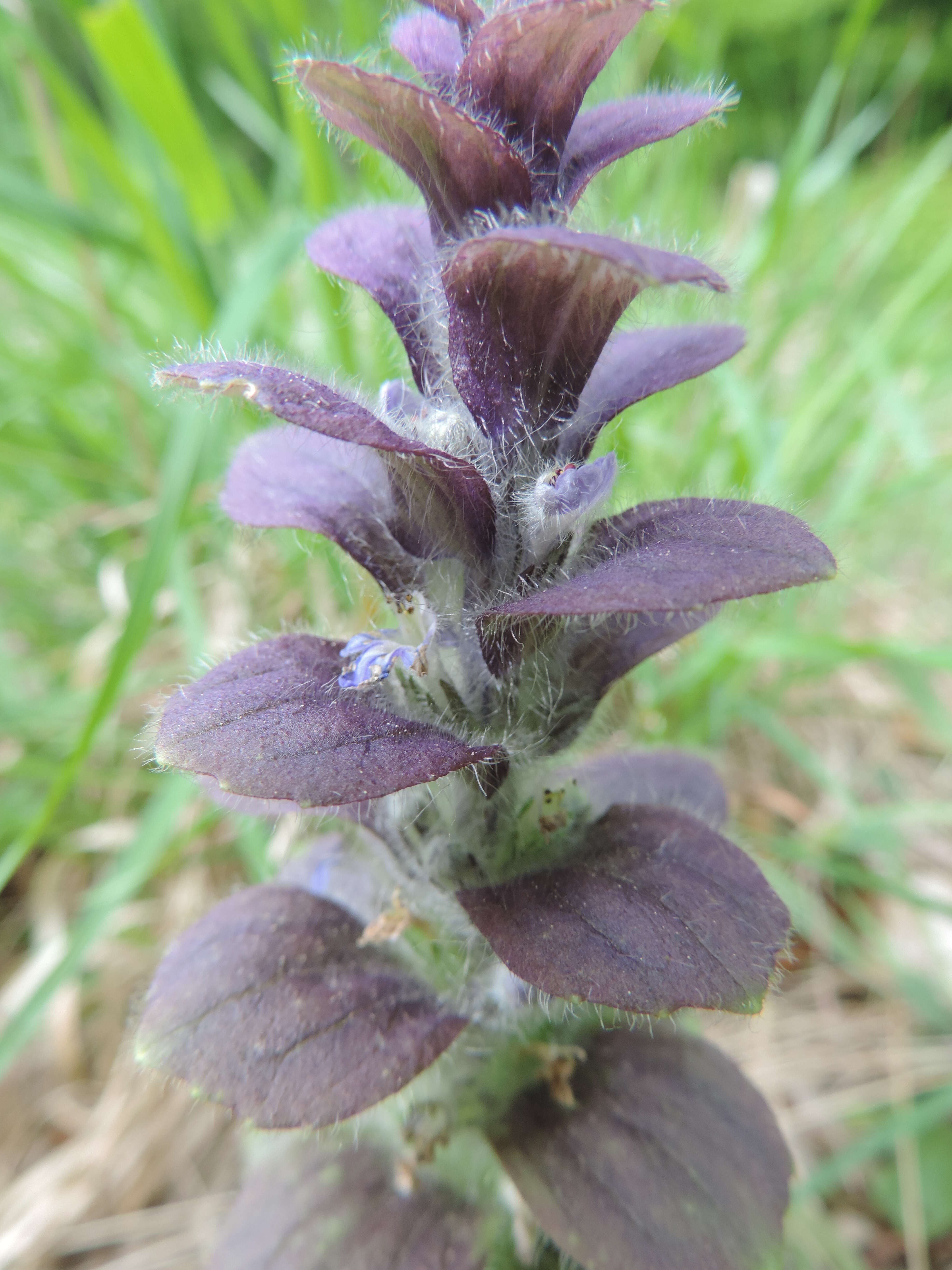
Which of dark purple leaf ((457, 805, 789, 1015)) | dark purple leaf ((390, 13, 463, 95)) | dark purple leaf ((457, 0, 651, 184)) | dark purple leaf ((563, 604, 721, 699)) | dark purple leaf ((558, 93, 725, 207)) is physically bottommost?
dark purple leaf ((457, 805, 789, 1015))

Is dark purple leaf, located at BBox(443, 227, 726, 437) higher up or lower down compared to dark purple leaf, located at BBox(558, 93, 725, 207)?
lower down

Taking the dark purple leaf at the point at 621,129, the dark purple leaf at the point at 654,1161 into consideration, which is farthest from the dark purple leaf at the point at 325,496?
the dark purple leaf at the point at 654,1161

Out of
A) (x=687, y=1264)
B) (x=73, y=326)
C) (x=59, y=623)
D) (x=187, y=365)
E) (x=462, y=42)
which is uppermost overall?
(x=73, y=326)

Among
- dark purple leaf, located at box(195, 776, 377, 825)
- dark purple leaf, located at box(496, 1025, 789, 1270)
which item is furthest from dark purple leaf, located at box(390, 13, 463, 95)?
dark purple leaf, located at box(496, 1025, 789, 1270)

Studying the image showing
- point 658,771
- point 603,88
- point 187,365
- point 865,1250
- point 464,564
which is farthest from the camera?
point 865,1250

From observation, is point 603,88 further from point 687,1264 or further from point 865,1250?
point 865,1250

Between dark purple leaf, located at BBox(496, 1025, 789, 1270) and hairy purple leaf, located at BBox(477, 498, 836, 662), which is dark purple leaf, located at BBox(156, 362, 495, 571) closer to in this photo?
hairy purple leaf, located at BBox(477, 498, 836, 662)

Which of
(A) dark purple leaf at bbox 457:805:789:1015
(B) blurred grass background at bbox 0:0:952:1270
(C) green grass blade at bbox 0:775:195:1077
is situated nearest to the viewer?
(A) dark purple leaf at bbox 457:805:789:1015

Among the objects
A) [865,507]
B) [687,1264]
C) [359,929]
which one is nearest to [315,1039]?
[359,929]
